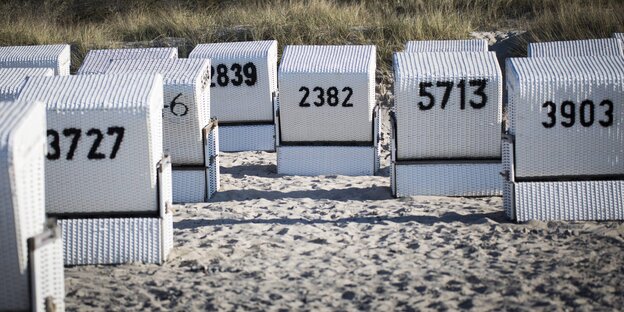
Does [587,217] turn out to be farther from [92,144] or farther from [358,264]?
[92,144]

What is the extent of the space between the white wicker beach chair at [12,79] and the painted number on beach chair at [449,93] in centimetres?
367

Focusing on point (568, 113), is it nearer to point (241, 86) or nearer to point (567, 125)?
point (567, 125)

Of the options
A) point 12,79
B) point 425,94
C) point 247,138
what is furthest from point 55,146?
point 247,138

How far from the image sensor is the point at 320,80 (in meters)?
10.8

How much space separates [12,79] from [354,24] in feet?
27.7

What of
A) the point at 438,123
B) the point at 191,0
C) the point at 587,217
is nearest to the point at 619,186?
the point at 587,217

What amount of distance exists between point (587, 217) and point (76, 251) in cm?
406

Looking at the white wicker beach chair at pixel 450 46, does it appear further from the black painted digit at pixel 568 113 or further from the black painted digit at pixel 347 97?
the black painted digit at pixel 568 113

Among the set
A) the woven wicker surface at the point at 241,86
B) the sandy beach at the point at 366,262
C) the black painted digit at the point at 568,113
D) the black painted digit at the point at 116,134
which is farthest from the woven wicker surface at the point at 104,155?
the woven wicker surface at the point at 241,86

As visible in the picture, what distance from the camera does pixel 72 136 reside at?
7.22 metres

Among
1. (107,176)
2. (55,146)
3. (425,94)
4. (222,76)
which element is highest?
(222,76)

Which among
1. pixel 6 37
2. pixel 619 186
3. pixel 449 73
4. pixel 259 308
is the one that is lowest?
pixel 259 308

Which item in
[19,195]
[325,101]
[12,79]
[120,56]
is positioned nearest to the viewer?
[19,195]

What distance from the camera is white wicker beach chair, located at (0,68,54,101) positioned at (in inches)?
368
